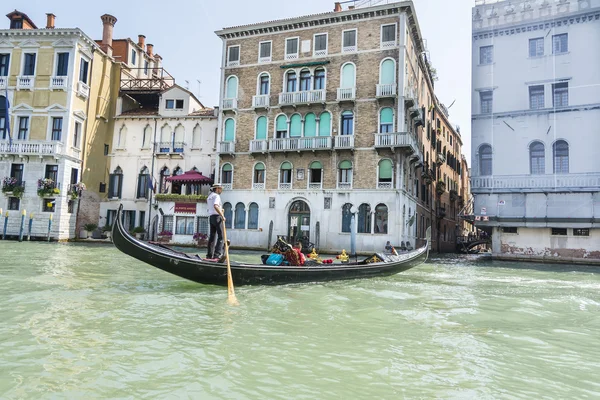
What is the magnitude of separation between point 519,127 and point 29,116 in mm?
23252

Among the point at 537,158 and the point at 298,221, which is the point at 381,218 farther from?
the point at 537,158

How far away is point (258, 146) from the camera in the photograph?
71.6 feet

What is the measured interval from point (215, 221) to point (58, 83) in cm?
1860

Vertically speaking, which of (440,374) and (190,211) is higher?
(190,211)

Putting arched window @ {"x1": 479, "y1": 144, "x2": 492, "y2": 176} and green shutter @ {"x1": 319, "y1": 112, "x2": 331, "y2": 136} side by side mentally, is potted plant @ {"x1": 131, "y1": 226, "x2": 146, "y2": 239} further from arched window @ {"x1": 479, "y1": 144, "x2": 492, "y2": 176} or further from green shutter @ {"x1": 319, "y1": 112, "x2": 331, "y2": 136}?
arched window @ {"x1": 479, "y1": 144, "x2": 492, "y2": 176}

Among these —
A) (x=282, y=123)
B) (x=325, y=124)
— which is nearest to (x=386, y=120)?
(x=325, y=124)

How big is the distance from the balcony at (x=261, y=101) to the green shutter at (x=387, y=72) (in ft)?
18.8

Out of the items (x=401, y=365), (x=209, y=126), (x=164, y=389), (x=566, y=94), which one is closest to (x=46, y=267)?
(x=164, y=389)

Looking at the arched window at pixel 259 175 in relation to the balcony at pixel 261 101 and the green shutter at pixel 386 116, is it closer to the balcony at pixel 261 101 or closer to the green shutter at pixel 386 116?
the balcony at pixel 261 101

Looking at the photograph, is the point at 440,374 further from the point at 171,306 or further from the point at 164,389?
the point at 171,306

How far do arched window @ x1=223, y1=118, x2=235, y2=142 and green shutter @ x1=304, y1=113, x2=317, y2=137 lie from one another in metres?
4.03

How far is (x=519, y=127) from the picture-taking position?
747 inches

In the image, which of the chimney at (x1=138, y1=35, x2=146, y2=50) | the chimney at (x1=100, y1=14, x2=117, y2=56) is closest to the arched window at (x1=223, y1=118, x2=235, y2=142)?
the chimney at (x1=100, y1=14, x2=117, y2=56)

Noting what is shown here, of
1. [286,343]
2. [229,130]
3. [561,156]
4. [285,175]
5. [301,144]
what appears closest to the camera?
[286,343]
